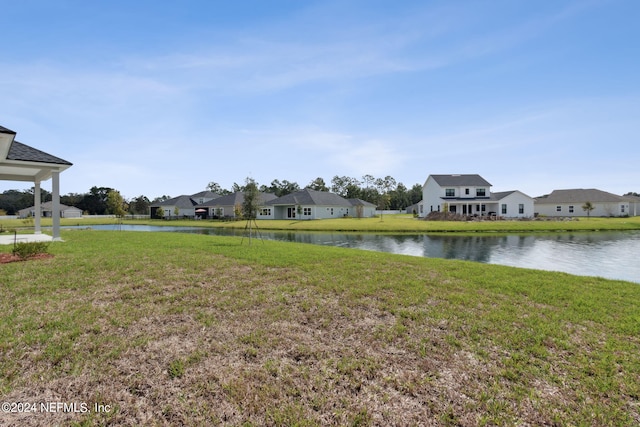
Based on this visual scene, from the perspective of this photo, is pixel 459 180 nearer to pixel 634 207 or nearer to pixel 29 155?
pixel 634 207

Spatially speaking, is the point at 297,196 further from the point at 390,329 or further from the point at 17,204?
the point at 17,204

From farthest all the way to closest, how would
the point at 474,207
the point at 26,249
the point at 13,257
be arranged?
the point at 474,207 < the point at 13,257 < the point at 26,249

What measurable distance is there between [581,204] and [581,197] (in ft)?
5.65

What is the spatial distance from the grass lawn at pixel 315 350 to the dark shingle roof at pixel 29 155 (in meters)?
8.03

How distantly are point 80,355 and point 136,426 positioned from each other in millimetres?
1707

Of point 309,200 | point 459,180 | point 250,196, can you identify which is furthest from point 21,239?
point 459,180

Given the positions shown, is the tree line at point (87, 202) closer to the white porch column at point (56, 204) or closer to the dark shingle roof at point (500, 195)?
the white porch column at point (56, 204)

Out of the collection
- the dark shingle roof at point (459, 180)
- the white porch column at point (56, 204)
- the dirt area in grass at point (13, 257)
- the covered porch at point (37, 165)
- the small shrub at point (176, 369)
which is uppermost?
the dark shingle roof at point (459, 180)

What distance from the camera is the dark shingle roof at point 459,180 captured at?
158ft

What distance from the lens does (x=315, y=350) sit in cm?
425

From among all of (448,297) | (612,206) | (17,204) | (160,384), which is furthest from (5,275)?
Answer: (17,204)

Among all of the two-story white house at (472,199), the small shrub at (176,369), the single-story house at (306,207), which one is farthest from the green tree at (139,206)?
the small shrub at (176,369)

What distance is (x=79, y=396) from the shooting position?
11.1 ft

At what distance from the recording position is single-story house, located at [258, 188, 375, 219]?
49.7 m
